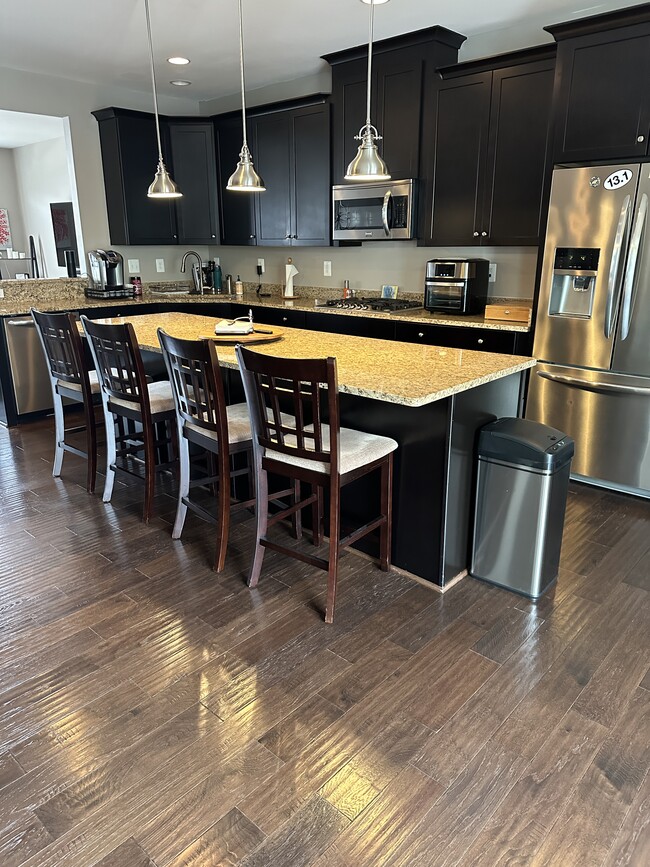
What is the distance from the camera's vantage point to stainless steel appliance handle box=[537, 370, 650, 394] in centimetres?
329

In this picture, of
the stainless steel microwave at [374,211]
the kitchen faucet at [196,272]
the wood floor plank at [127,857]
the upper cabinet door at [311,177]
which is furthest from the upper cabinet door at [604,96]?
the kitchen faucet at [196,272]

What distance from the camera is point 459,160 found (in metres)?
4.10

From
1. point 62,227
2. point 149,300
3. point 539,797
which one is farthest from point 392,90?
point 62,227

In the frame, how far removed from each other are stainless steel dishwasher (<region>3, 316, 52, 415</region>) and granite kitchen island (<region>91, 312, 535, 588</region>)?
8.77 ft

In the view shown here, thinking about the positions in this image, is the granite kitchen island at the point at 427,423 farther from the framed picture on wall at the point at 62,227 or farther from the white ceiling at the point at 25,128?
the framed picture on wall at the point at 62,227

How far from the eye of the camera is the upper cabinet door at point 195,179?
565 centimetres

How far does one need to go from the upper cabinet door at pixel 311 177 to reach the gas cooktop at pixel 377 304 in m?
0.56

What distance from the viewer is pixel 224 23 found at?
3.87 metres

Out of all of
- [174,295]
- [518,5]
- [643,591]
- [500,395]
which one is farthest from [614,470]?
[174,295]

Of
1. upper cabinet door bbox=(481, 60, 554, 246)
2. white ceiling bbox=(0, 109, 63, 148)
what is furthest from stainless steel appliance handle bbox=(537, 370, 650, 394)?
white ceiling bbox=(0, 109, 63, 148)

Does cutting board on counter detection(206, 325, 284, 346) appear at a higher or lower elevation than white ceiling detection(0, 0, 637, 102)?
lower

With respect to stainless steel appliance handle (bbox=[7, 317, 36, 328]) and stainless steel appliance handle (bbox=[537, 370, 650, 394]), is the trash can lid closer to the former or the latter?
stainless steel appliance handle (bbox=[537, 370, 650, 394])

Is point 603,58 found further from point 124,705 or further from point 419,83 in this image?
point 124,705

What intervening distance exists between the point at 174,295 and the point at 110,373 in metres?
2.90
